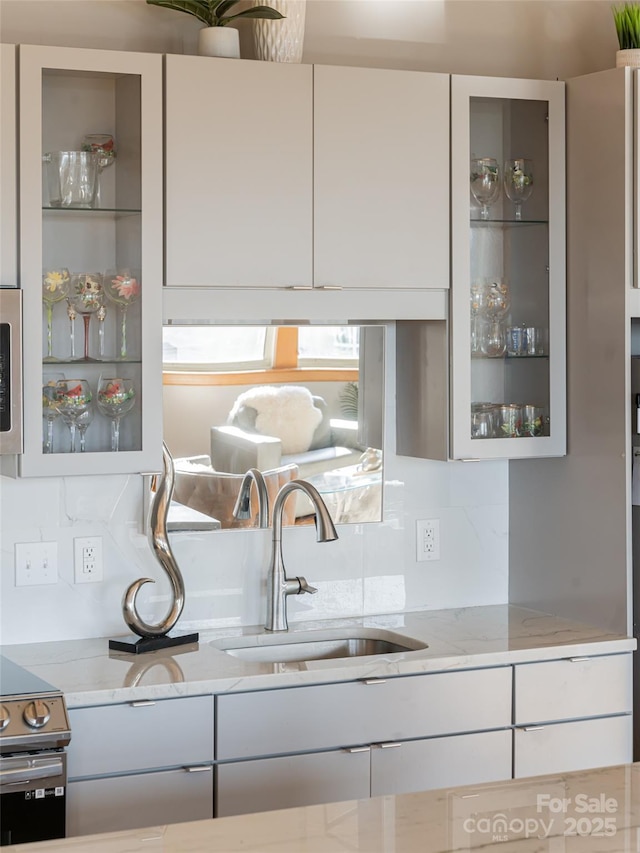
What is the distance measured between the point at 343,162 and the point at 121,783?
165 centimetres

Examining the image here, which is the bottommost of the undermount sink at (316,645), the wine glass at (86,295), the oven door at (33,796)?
the oven door at (33,796)

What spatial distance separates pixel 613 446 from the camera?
2.94 m

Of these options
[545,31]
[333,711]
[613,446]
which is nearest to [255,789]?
[333,711]

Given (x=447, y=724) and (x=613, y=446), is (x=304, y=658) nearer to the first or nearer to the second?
(x=447, y=724)

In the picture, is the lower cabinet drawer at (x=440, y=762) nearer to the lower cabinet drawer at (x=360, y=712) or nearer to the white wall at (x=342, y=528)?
the lower cabinet drawer at (x=360, y=712)

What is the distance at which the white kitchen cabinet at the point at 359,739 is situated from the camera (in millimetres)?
2525

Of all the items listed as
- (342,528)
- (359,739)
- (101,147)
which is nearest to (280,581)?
(342,528)

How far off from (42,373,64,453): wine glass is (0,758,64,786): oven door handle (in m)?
0.75

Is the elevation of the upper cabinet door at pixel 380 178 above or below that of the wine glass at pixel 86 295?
above

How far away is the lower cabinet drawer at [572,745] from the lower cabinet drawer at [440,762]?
0.05 metres

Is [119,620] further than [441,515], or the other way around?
[441,515]

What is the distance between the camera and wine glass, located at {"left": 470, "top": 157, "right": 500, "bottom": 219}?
2.99m

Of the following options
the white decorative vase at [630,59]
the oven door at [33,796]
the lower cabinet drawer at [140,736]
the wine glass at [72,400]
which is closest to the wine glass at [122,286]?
the wine glass at [72,400]

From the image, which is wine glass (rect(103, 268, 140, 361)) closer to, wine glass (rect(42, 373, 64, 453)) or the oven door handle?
wine glass (rect(42, 373, 64, 453))
